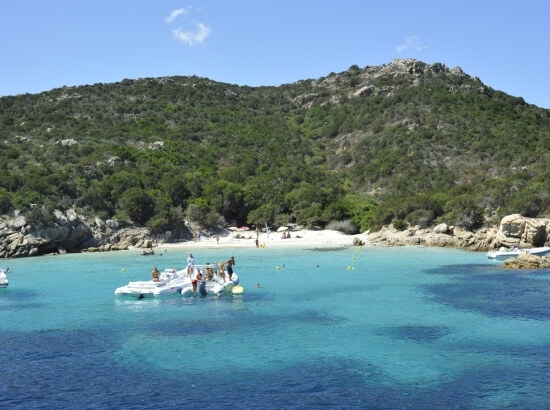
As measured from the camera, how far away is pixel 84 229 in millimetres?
50156

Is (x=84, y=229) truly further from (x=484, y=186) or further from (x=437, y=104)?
(x=437, y=104)

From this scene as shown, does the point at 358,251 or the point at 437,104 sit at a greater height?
the point at 437,104

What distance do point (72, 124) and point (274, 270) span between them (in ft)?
183

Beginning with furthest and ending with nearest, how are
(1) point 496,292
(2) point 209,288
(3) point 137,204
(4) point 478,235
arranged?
(3) point 137,204 < (4) point 478,235 < (2) point 209,288 < (1) point 496,292

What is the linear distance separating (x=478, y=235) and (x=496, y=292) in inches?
854

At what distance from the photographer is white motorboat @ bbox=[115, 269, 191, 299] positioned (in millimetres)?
26266

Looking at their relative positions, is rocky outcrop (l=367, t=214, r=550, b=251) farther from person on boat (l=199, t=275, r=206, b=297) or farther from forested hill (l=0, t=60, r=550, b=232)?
person on boat (l=199, t=275, r=206, b=297)

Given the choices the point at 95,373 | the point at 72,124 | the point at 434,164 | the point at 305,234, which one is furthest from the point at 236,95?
the point at 95,373

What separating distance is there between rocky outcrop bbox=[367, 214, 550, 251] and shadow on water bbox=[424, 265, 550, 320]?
31.1 ft

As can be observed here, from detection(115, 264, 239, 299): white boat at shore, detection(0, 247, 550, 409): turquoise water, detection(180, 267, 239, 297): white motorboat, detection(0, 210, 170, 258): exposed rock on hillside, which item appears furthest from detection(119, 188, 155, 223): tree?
detection(180, 267, 239, 297): white motorboat

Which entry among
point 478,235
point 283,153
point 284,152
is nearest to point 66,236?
point 478,235

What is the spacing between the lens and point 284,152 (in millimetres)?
84312

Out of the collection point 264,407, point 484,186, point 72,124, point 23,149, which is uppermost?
point 72,124

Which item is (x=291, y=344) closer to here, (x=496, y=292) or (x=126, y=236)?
(x=496, y=292)
